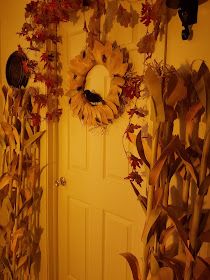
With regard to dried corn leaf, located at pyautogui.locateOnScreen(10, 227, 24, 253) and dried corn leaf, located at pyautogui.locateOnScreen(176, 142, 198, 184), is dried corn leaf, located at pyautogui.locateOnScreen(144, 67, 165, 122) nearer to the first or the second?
dried corn leaf, located at pyautogui.locateOnScreen(176, 142, 198, 184)

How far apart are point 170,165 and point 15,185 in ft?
4.45

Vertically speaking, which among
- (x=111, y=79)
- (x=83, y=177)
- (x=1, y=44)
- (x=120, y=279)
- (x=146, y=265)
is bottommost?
(x=120, y=279)

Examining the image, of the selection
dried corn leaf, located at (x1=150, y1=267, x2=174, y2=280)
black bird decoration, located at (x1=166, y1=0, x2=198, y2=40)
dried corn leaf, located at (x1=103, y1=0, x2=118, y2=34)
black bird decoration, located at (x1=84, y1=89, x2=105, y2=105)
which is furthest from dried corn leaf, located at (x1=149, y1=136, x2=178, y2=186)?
dried corn leaf, located at (x1=103, y1=0, x2=118, y2=34)

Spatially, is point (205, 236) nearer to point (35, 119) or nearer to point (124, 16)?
point (124, 16)

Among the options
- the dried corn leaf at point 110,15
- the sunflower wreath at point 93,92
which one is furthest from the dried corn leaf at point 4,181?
the dried corn leaf at point 110,15

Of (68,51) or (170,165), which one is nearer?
(170,165)

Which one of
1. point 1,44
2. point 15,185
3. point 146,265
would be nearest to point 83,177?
point 15,185

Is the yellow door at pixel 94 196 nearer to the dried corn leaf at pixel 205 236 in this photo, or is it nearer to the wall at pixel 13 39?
the wall at pixel 13 39

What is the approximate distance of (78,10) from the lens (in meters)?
1.82

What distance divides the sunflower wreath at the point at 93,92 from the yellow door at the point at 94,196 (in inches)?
2.1

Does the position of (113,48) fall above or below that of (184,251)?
above

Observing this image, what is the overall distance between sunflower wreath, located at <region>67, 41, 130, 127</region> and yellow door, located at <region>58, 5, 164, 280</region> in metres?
0.05

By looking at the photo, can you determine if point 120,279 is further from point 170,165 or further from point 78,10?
point 78,10

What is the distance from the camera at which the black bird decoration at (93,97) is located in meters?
1.70
